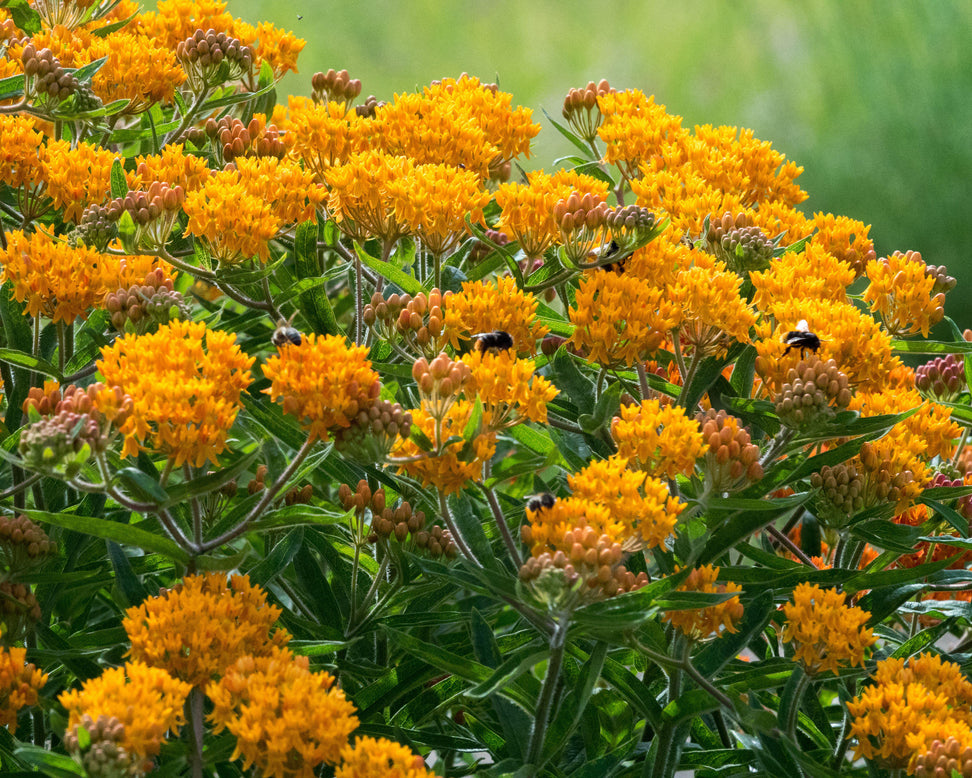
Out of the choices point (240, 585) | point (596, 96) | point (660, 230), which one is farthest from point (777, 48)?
point (240, 585)

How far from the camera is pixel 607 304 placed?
1578 mm

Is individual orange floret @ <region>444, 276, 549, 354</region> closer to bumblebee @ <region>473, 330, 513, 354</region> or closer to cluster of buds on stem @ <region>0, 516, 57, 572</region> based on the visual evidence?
Result: bumblebee @ <region>473, 330, 513, 354</region>

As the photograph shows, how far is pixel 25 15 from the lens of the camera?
2197mm

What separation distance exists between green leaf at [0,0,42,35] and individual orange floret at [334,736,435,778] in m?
1.63

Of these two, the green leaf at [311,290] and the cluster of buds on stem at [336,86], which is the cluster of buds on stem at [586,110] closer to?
the cluster of buds on stem at [336,86]

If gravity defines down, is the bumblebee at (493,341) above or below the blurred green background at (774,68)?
below

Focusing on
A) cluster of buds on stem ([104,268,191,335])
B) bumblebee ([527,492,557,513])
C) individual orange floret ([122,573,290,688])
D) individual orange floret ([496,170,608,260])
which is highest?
individual orange floret ([496,170,608,260])

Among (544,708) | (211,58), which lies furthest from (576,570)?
(211,58)

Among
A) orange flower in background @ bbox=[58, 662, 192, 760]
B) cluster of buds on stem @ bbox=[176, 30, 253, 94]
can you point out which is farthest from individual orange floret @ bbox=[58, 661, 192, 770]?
cluster of buds on stem @ bbox=[176, 30, 253, 94]

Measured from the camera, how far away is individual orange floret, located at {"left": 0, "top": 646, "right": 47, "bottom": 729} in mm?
1326

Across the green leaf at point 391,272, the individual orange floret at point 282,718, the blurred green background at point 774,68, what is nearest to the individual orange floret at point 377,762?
the individual orange floret at point 282,718

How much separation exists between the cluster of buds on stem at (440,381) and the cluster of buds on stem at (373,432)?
6 centimetres

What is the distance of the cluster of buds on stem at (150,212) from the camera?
1.60 meters

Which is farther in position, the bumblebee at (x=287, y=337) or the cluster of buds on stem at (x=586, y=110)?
the cluster of buds on stem at (x=586, y=110)
